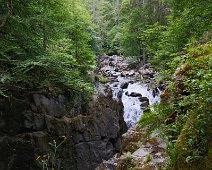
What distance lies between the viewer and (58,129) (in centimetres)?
1072

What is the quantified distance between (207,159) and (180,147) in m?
0.43

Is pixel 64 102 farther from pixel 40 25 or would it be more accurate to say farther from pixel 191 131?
pixel 191 131

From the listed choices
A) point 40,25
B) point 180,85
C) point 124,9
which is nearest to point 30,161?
point 40,25

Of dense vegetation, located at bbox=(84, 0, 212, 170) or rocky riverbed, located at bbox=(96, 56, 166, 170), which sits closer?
dense vegetation, located at bbox=(84, 0, 212, 170)

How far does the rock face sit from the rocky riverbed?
168cm

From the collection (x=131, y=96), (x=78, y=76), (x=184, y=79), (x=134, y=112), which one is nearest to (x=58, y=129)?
(x=78, y=76)

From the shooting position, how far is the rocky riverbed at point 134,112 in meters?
5.39

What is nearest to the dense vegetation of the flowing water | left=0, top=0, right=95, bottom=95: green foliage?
the flowing water

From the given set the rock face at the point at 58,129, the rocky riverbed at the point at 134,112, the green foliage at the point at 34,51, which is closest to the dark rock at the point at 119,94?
the rocky riverbed at the point at 134,112

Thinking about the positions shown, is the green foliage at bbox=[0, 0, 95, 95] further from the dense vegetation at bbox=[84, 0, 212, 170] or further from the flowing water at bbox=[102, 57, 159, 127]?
the flowing water at bbox=[102, 57, 159, 127]

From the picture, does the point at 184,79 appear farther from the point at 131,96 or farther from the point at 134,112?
the point at 131,96

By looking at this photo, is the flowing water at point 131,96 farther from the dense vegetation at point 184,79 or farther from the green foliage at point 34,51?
the green foliage at point 34,51

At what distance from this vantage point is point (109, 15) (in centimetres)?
5384

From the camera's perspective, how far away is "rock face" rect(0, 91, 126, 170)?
29.9 ft
